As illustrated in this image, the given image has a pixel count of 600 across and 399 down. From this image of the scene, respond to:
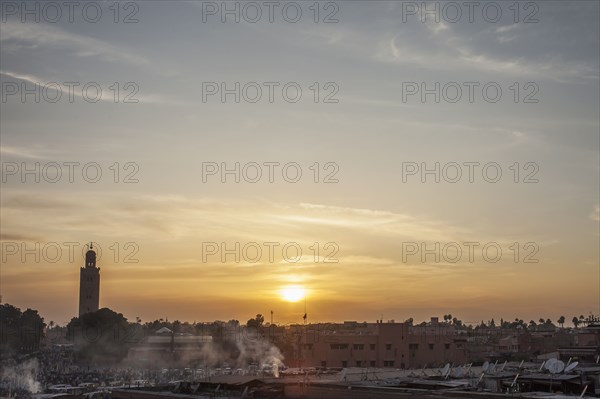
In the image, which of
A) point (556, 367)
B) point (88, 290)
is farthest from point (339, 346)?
point (88, 290)

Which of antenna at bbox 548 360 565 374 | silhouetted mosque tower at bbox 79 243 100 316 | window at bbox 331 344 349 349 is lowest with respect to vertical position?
window at bbox 331 344 349 349

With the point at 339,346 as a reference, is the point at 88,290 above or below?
above

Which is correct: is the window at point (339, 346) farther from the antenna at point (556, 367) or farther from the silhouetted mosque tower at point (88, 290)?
the silhouetted mosque tower at point (88, 290)

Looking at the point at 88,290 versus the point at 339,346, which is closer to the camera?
the point at 339,346

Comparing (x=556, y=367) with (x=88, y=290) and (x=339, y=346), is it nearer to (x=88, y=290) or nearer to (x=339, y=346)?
(x=339, y=346)

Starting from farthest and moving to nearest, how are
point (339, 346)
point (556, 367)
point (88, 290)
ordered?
point (88, 290), point (339, 346), point (556, 367)

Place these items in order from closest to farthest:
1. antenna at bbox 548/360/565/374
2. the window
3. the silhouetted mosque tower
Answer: antenna at bbox 548/360/565/374, the window, the silhouetted mosque tower

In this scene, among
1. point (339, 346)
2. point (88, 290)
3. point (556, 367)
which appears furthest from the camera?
point (88, 290)

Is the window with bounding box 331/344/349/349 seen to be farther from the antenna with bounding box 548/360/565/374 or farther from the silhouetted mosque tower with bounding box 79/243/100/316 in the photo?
the silhouetted mosque tower with bounding box 79/243/100/316

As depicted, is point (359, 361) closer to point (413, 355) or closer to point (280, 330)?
point (413, 355)

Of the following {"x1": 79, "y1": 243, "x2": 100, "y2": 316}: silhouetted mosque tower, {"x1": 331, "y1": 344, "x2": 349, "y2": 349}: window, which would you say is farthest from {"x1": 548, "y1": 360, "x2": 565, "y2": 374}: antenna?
{"x1": 79, "y1": 243, "x2": 100, "y2": 316}: silhouetted mosque tower

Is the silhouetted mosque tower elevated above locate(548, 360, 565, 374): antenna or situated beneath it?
elevated above

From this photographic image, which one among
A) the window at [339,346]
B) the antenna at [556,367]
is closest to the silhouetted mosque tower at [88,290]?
the window at [339,346]

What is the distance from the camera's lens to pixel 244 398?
48.2m
